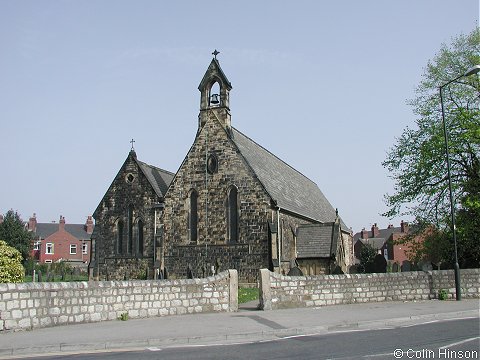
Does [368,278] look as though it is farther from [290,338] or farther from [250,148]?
[250,148]

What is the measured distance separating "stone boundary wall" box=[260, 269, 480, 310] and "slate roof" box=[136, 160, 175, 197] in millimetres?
17090

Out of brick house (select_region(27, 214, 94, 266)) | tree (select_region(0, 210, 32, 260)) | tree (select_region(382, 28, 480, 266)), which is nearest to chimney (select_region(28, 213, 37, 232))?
brick house (select_region(27, 214, 94, 266))

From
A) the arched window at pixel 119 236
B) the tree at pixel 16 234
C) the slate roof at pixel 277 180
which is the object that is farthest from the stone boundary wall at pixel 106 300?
the tree at pixel 16 234

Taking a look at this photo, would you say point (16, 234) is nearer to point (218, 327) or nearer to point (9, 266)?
point (9, 266)

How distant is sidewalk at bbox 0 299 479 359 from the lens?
10.8m

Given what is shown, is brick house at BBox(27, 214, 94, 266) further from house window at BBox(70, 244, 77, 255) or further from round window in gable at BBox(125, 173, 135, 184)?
round window in gable at BBox(125, 173, 135, 184)

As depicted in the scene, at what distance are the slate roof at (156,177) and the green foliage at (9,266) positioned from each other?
10.5m

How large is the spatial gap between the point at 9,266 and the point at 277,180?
1936cm

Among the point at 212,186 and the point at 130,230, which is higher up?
the point at 212,186

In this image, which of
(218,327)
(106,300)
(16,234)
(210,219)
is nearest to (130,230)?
(210,219)

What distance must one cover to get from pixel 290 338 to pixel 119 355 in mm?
4262

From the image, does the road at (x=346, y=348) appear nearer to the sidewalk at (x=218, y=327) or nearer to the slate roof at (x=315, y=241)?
the sidewalk at (x=218, y=327)

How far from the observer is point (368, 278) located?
19.7m

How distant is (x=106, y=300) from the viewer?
14.9 metres
